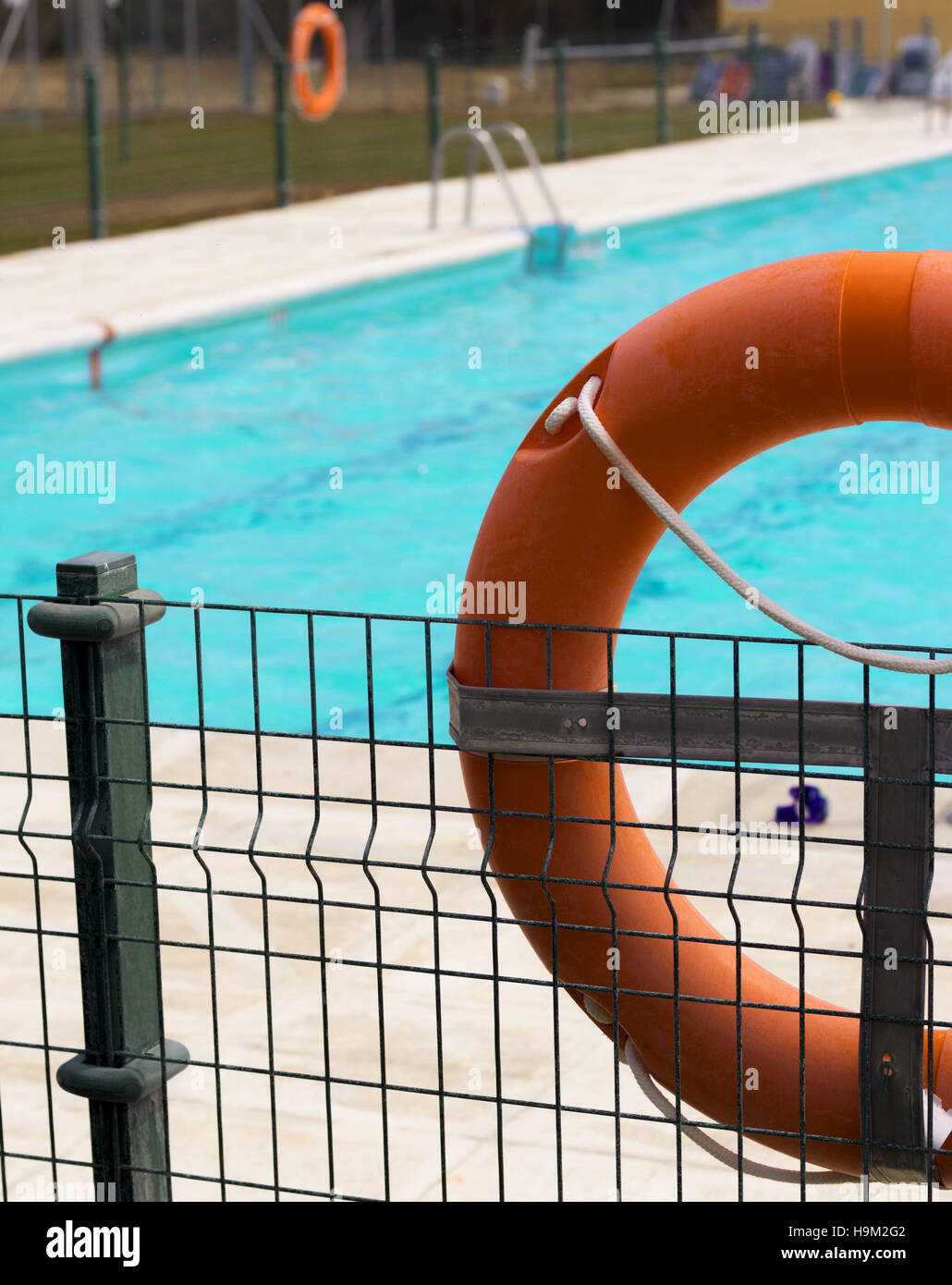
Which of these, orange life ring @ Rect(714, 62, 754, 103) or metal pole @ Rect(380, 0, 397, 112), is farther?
metal pole @ Rect(380, 0, 397, 112)

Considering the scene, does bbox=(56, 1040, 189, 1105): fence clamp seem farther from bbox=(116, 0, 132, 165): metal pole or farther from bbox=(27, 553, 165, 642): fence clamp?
bbox=(116, 0, 132, 165): metal pole

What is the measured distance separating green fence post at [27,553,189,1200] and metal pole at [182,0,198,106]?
21403 millimetres

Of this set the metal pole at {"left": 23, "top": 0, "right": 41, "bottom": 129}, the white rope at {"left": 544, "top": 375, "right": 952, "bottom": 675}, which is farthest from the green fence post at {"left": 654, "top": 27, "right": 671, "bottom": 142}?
the white rope at {"left": 544, "top": 375, "right": 952, "bottom": 675}

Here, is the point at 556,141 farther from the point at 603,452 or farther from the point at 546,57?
the point at 603,452

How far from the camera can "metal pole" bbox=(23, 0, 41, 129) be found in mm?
20672

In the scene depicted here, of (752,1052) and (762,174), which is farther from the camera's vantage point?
(762,174)

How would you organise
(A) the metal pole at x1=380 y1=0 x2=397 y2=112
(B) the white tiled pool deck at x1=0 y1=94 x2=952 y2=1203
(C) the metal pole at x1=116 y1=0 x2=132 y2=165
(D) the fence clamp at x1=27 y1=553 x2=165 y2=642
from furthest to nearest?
A: 1. (A) the metal pole at x1=380 y1=0 x2=397 y2=112
2. (C) the metal pole at x1=116 y1=0 x2=132 y2=165
3. (B) the white tiled pool deck at x1=0 y1=94 x2=952 y2=1203
4. (D) the fence clamp at x1=27 y1=553 x2=165 y2=642

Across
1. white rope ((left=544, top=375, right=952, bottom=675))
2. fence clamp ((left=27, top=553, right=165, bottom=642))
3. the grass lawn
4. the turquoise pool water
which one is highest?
white rope ((left=544, top=375, right=952, bottom=675))

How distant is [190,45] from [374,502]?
16.4m

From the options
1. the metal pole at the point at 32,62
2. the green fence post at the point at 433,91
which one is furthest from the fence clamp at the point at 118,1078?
the metal pole at the point at 32,62

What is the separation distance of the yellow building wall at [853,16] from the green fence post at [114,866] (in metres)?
25.4
